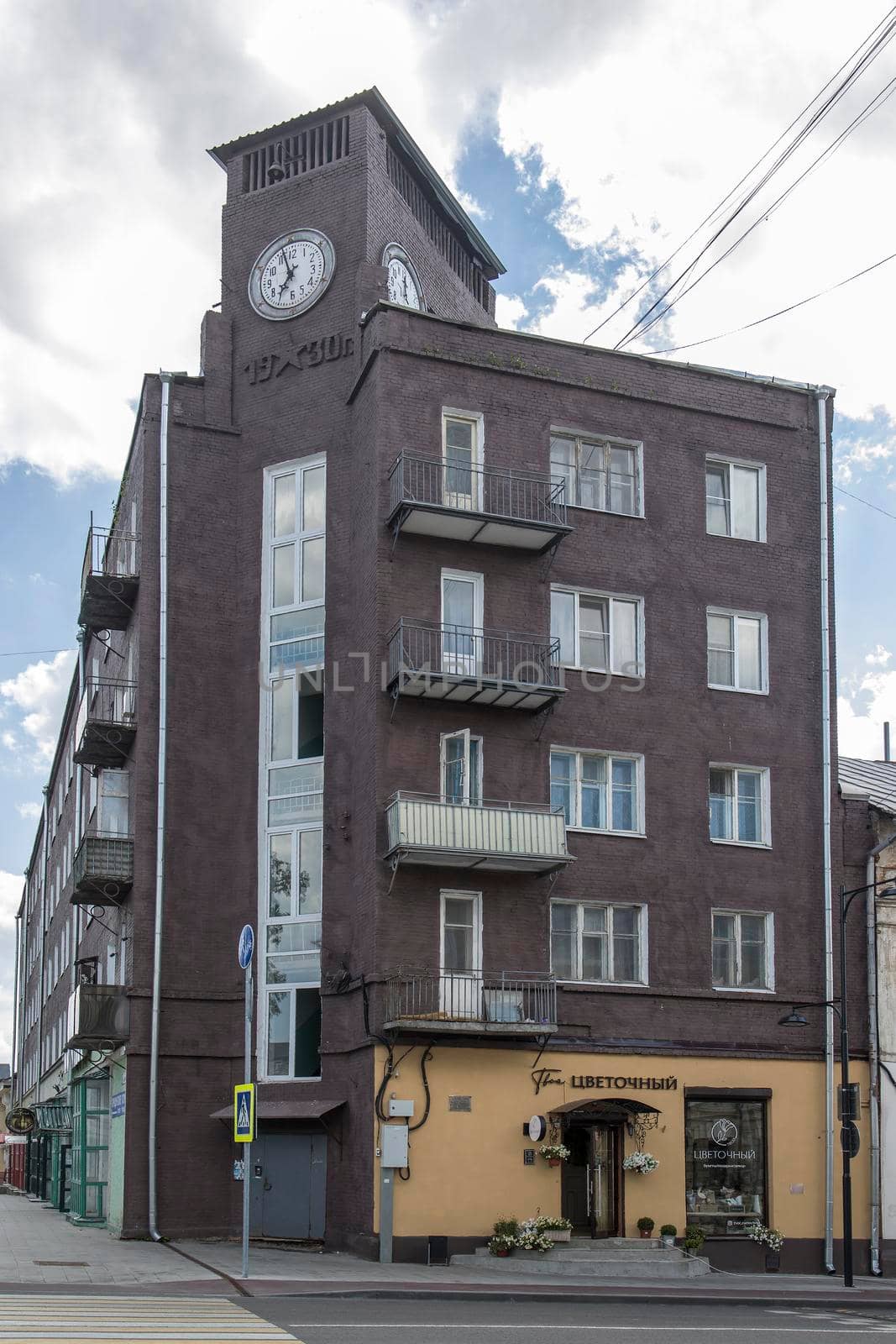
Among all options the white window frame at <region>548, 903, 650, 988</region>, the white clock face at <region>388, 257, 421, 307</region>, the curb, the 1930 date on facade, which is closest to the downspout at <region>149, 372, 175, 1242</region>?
the 1930 date on facade

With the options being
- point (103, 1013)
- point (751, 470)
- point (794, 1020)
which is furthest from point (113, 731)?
point (794, 1020)

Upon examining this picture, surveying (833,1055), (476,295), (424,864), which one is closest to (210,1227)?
(424,864)

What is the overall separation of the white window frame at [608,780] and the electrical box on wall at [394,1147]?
21.8 ft

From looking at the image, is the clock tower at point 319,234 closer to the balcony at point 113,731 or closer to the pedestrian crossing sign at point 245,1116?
the balcony at point 113,731

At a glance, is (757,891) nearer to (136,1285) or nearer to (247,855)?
(247,855)

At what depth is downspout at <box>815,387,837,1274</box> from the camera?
28.9 meters

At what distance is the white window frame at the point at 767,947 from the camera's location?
2991 centimetres

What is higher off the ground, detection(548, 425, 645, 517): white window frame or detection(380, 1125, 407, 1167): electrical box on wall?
detection(548, 425, 645, 517): white window frame

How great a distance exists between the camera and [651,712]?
30672 millimetres

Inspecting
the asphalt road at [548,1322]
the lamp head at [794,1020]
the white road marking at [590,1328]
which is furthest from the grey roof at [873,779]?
the white road marking at [590,1328]

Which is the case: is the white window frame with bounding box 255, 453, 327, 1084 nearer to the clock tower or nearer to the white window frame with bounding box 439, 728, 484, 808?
the clock tower

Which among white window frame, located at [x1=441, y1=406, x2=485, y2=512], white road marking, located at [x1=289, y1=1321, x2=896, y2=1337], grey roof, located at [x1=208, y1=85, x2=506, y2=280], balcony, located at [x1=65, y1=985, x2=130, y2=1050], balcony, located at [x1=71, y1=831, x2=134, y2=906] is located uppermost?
grey roof, located at [x1=208, y1=85, x2=506, y2=280]

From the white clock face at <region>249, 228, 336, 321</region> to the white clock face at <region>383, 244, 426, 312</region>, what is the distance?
126 cm

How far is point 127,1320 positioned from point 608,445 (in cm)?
2051
